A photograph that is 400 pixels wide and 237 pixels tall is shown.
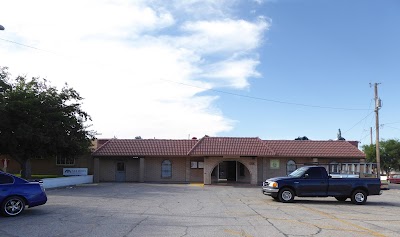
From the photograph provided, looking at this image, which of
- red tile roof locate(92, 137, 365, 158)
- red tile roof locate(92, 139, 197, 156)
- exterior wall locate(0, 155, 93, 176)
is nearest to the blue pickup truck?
red tile roof locate(92, 137, 365, 158)

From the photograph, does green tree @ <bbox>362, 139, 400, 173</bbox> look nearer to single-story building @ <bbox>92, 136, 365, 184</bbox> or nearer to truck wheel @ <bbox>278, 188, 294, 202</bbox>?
single-story building @ <bbox>92, 136, 365, 184</bbox>

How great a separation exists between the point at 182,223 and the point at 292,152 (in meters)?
27.4

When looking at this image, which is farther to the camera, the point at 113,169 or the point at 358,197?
the point at 113,169

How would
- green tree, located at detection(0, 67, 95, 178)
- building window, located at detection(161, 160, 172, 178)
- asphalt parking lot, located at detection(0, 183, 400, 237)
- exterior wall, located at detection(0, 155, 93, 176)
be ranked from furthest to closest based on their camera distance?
exterior wall, located at detection(0, 155, 93, 176)
building window, located at detection(161, 160, 172, 178)
green tree, located at detection(0, 67, 95, 178)
asphalt parking lot, located at detection(0, 183, 400, 237)

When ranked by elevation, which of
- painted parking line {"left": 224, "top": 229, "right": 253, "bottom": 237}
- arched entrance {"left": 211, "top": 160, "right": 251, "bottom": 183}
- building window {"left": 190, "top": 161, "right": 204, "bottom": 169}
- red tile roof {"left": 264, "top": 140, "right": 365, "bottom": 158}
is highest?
red tile roof {"left": 264, "top": 140, "right": 365, "bottom": 158}

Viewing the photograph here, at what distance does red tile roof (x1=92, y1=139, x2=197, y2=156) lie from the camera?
3747 centimetres

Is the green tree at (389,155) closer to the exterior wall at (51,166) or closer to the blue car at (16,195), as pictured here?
the exterior wall at (51,166)

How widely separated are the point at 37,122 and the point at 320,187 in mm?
19814

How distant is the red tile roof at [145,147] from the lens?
37469 mm

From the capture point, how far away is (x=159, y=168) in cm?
3812

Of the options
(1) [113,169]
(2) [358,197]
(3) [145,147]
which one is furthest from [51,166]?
(2) [358,197]

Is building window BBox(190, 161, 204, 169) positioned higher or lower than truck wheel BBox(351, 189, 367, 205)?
higher

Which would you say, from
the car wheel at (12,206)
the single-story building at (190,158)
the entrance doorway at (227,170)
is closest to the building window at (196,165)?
the single-story building at (190,158)

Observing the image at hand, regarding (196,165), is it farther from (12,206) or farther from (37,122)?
(12,206)
